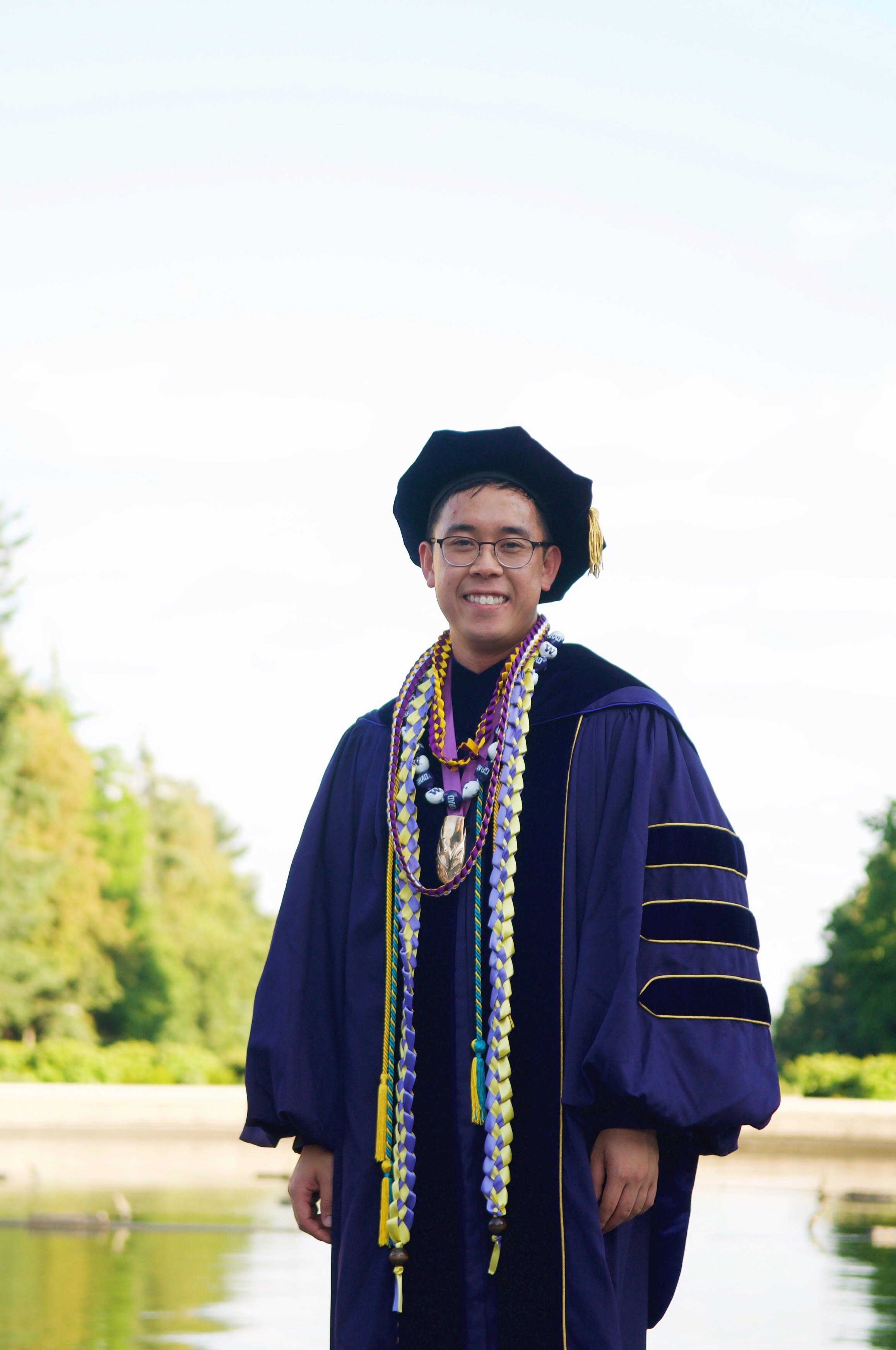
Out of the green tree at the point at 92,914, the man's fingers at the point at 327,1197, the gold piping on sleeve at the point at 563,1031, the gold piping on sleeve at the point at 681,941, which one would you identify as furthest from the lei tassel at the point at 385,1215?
the green tree at the point at 92,914

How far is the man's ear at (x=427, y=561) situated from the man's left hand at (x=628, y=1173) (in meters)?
1.17

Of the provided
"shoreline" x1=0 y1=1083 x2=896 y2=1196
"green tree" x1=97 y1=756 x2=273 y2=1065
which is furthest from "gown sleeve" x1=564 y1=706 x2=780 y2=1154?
"green tree" x1=97 y1=756 x2=273 y2=1065

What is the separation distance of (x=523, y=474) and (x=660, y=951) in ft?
3.36

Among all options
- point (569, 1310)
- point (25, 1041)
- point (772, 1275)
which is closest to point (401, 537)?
point (569, 1310)

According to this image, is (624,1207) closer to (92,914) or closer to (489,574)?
(489,574)

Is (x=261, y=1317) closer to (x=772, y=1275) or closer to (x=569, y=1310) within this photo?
(x=772, y=1275)

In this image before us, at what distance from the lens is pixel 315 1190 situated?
300 cm

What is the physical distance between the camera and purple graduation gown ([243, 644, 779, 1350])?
2676mm

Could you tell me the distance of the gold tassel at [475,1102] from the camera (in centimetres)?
284

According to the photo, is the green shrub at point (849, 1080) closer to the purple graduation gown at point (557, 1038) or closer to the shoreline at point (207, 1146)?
the shoreline at point (207, 1146)

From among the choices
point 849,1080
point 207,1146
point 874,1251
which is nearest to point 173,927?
point 849,1080

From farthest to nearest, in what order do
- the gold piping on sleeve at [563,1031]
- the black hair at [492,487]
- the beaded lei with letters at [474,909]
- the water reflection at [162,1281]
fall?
1. the water reflection at [162,1281]
2. the black hair at [492,487]
3. the beaded lei with letters at [474,909]
4. the gold piping on sleeve at [563,1031]

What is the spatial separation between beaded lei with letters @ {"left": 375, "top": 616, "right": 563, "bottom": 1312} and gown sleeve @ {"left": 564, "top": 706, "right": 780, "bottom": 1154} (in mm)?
132

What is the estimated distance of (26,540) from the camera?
34.5m
